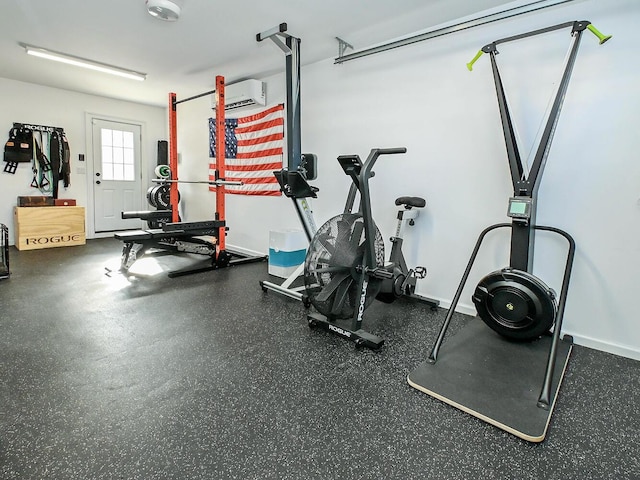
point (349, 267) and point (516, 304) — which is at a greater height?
point (349, 267)

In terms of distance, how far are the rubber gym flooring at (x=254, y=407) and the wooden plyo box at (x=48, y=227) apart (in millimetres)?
3096

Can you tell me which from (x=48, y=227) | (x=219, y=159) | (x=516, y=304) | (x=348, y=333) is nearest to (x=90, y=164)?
(x=48, y=227)

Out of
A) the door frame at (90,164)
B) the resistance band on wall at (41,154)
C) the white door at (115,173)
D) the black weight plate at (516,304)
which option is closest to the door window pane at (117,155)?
the white door at (115,173)

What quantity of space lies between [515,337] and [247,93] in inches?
170

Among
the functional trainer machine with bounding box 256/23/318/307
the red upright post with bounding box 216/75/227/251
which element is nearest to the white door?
the red upright post with bounding box 216/75/227/251

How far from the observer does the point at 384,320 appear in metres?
2.91

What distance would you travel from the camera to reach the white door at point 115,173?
20.9 feet

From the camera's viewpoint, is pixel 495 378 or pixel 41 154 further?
pixel 41 154

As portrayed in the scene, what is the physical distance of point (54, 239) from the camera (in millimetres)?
5480

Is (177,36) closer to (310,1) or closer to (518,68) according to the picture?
(310,1)

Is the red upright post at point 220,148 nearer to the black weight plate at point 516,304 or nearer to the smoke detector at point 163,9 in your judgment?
the smoke detector at point 163,9

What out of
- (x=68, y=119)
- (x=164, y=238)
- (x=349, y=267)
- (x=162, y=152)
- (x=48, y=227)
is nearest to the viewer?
(x=349, y=267)

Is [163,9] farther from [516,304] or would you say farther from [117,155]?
[117,155]

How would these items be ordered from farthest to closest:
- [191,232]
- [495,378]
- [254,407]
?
1. [191,232]
2. [495,378]
3. [254,407]
